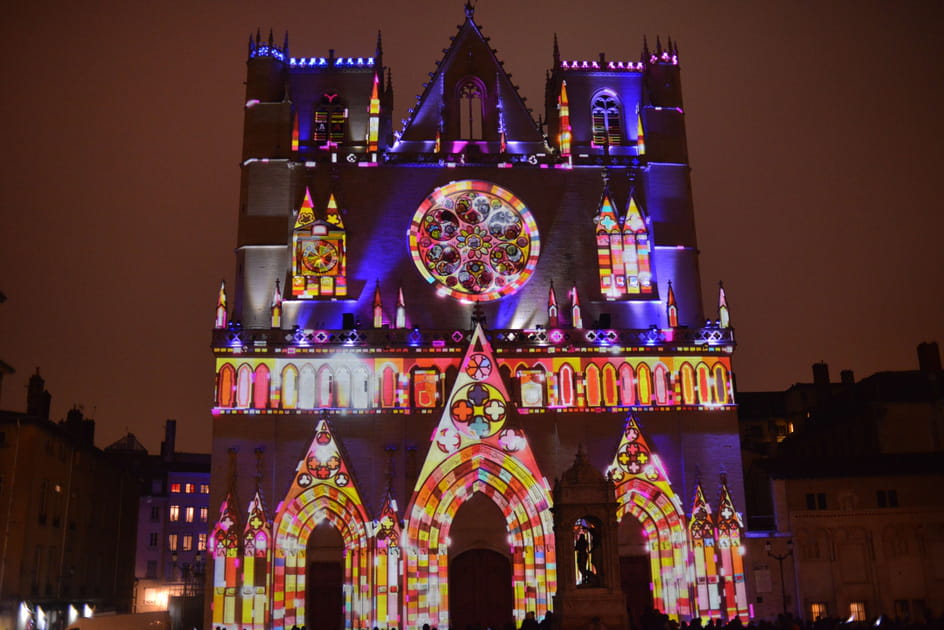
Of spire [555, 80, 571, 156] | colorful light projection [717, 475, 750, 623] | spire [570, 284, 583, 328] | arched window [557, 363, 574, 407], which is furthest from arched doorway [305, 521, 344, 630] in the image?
spire [555, 80, 571, 156]

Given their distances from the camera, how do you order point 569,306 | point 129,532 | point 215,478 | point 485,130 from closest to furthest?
1. point 215,478
2. point 569,306
3. point 485,130
4. point 129,532

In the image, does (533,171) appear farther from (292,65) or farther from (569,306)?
(292,65)

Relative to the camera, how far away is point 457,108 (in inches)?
1987

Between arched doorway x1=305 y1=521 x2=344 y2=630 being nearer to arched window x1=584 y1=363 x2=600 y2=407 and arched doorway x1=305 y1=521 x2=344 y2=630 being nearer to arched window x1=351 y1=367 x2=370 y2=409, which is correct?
arched window x1=351 y1=367 x2=370 y2=409

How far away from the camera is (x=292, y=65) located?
5138 centimetres

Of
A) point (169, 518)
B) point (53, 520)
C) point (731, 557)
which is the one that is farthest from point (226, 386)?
point (169, 518)

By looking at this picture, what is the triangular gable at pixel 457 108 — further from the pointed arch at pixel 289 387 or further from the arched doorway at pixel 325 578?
the arched doorway at pixel 325 578

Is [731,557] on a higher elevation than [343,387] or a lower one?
lower

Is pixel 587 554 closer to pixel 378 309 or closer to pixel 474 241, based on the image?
pixel 378 309

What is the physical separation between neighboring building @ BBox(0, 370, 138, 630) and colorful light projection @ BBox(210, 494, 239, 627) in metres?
7.22

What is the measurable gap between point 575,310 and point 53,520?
2573cm

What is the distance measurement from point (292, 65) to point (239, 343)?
15.3 m

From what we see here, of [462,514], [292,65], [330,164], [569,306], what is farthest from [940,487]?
[292,65]

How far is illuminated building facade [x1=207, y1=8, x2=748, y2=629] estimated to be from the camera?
141 feet
